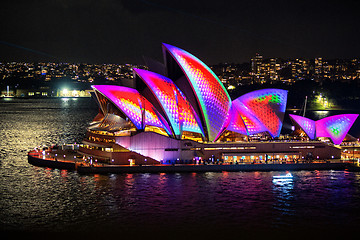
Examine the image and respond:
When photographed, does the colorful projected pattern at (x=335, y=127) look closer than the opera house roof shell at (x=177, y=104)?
No

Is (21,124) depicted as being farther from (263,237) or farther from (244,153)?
(263,237)

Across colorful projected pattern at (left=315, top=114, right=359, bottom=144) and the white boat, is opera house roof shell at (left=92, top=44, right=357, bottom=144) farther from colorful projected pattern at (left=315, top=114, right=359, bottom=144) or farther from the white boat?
the white boat

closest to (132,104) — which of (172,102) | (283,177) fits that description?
(172,102)

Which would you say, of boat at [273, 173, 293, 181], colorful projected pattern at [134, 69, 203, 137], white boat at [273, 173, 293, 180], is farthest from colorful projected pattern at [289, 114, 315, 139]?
colorful projected pattern at [134, 69, 203, 137]

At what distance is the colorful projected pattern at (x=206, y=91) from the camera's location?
4816 cm

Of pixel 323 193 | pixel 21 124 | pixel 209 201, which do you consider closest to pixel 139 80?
pixel 209 201

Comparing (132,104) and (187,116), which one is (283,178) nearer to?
(187,116)

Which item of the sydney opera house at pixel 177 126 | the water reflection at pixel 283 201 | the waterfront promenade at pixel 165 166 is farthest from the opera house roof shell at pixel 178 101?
the water reflection at pixel 283 201

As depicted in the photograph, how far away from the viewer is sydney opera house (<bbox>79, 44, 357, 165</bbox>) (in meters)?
46.9

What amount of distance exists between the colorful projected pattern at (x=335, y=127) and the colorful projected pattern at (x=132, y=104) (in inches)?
718

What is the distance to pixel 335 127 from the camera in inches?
2128

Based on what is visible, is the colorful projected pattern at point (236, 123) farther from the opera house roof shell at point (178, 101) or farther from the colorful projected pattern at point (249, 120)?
the colorful projected pattern at point (249, 120)

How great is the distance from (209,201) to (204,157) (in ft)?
42.7

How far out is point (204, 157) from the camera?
4841 cm
